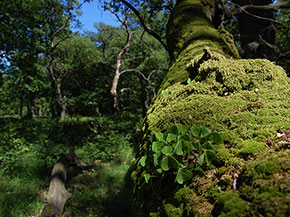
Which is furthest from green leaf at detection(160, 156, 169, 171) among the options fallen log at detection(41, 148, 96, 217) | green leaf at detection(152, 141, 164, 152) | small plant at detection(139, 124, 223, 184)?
fallen log at detection(41, 148, 96, 217)

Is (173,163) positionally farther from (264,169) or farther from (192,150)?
(264,169)

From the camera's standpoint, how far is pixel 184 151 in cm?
111

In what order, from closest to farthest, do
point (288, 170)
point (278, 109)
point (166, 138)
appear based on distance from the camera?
point (288, 170) → point (166, 138) → point (278, 109)

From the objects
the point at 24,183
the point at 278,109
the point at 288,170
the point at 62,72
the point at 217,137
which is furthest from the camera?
the point at 62,72

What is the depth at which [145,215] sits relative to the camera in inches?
47.0

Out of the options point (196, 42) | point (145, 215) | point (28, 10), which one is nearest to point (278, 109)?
point (145, 215)

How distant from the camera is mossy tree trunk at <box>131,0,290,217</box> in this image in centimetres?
77

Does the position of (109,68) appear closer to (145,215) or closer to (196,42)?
(196,42)

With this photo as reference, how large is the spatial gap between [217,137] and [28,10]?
12324 millimetres

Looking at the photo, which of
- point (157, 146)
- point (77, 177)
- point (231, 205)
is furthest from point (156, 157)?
point (77, 177)

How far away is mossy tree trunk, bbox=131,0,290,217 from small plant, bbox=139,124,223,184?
0.26 feet

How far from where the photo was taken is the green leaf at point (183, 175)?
1021 mm

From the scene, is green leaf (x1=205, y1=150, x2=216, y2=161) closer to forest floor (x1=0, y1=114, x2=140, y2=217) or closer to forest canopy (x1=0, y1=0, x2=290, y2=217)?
forest canopy (x1=0, y1=0, x2=290, y2=217)

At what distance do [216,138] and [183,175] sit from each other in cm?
30
